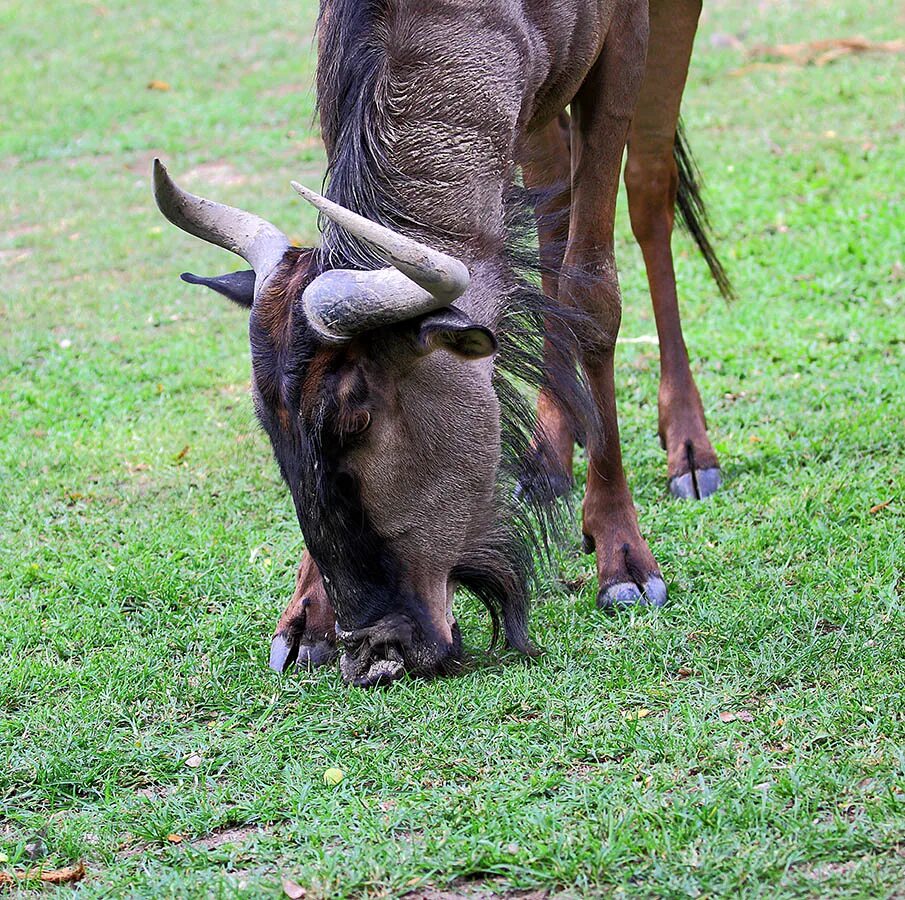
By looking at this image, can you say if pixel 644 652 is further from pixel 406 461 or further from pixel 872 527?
pixel 872 527

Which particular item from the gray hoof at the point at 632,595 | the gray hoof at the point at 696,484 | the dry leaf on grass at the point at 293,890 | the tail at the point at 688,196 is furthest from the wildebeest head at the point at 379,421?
the tail at the point at 688,196

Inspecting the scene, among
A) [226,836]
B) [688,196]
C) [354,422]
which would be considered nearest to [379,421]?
[354,422]

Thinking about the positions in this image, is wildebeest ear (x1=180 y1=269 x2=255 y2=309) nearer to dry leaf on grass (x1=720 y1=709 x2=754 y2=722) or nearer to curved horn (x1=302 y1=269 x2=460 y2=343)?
curved horn (x1=302 y1=269 x2=460 y2=343)

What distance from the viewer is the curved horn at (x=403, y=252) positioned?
3.56 meters

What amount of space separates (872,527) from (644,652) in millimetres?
1400

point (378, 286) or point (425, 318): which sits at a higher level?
point (378, 286)

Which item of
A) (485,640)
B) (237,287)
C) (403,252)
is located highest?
(403,252)

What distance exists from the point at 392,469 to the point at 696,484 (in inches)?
93.1

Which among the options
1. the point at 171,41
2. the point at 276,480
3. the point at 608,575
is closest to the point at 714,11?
the point at 171,41

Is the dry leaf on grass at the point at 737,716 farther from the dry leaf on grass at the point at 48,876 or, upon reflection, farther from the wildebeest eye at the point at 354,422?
the dry leaf on grass at the point at 48,876

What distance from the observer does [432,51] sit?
14.0 ft

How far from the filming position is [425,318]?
380cm

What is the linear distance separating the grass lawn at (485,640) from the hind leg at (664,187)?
304 millimetres

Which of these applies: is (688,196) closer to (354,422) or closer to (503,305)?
(503,305)
